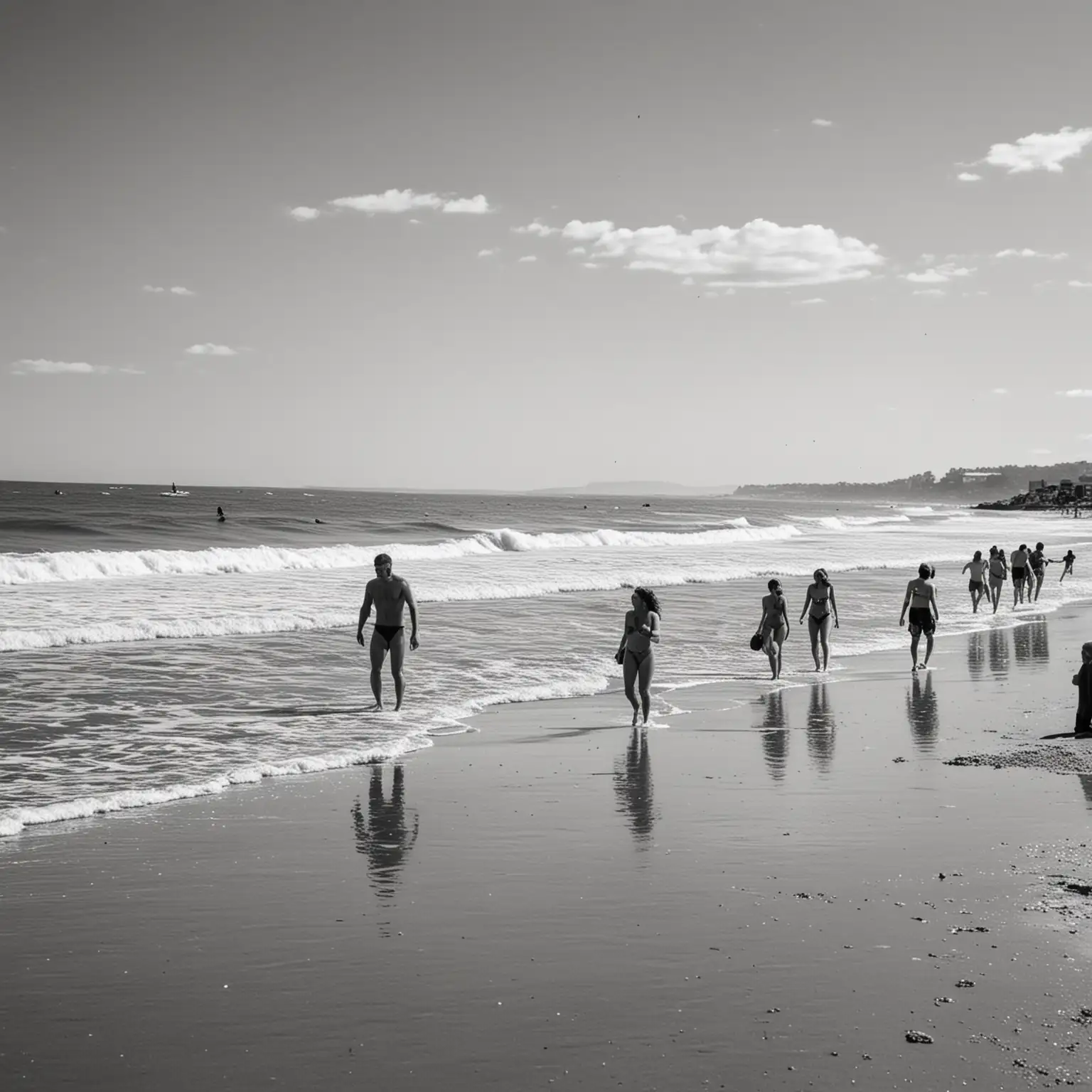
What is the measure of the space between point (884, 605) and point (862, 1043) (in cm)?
2397

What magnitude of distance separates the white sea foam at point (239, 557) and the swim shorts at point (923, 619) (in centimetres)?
2313

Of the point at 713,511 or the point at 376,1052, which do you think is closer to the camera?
the point at 376,1052

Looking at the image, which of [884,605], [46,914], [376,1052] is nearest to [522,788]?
[46,914]

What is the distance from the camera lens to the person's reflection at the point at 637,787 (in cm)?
738

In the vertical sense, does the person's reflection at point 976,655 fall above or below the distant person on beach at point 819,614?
below

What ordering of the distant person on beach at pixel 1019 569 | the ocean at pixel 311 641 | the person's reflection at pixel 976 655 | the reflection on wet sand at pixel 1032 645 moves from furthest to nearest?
the distant person on beach at pixel 1019 569 → the reflection on wet sand at pixel 1032 645 → the person's reflection at pixel 976 655 → the ocean at pixel 311 641

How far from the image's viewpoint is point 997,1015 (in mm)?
4352

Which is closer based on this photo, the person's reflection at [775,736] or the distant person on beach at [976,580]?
the person's reflection at [775,736]

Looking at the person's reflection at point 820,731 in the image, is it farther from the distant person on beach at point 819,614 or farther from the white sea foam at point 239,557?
the white sea foam at point 239,557

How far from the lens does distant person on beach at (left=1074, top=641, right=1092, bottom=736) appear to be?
10047mm

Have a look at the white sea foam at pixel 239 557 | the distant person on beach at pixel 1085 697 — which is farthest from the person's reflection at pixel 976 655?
the white sea foam at pixel 239 557

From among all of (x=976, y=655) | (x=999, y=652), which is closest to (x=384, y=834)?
(x=976, y=655)

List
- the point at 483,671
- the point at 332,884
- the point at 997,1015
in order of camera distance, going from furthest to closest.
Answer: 1. the point at 483,671
2. the point at 332,884
3. the point at 997,1015

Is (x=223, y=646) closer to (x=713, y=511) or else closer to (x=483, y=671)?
(x=483, y=671)
